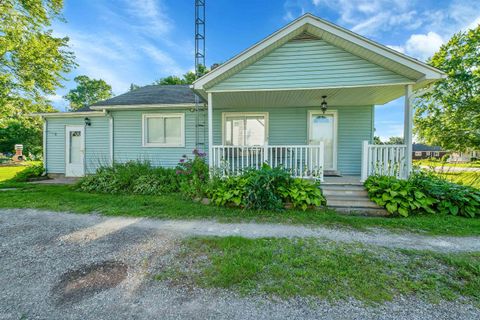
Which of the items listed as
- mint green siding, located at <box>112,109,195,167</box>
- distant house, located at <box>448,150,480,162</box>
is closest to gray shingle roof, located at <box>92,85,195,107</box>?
mint green siding, located at <box>112,109,195,167</box>

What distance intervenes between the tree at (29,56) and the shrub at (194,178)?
40.3 feet

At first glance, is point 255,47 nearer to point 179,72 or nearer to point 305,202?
point 305,202

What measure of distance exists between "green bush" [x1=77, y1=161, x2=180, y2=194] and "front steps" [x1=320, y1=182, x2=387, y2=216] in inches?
175

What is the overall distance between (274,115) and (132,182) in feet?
18.5

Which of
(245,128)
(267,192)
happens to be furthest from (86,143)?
(267,192)

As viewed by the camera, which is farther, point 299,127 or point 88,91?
point 88,91

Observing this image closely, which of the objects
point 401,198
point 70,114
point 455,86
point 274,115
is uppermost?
point 455,86

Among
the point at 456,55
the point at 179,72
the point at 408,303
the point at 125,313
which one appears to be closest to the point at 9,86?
the point at 179,72

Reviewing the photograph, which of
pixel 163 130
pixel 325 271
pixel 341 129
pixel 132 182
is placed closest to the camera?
pixel 325 271

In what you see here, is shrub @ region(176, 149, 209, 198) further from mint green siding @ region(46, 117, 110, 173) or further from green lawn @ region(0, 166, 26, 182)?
green lawn @ region(0, 166, 26, 182)

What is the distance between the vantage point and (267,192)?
15.3 feet

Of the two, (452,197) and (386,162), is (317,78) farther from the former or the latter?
(452,197)

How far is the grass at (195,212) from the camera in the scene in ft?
12.2

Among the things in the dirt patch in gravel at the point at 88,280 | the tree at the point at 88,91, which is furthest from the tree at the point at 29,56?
the tree at the point at 88,91
